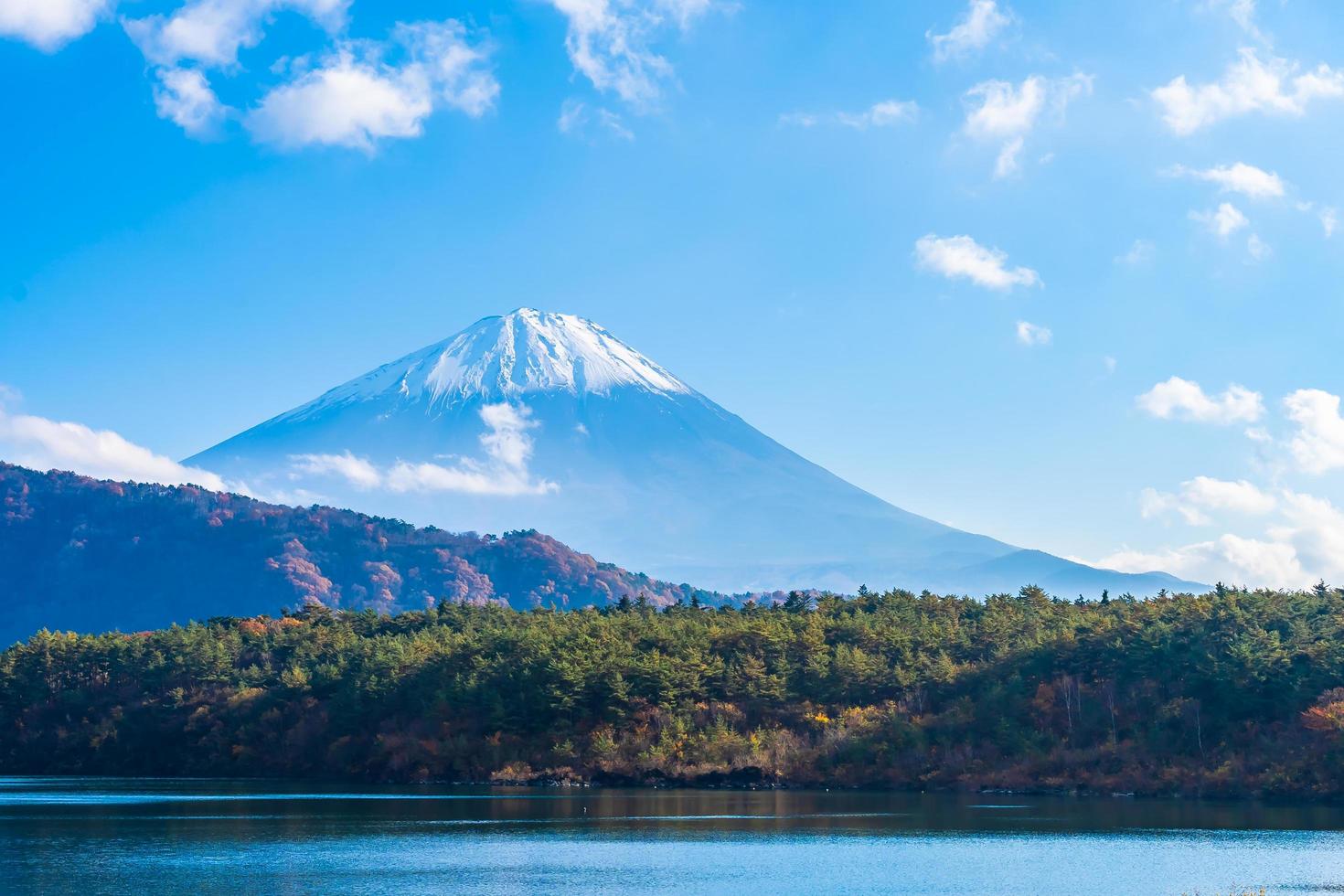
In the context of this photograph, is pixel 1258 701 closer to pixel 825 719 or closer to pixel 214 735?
pixel 825 719

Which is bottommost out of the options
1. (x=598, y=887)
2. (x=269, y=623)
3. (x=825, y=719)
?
(x=598, y=887)

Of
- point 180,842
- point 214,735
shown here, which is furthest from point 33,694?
point 180,842

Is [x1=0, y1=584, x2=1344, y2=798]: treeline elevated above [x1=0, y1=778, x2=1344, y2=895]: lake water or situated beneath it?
elevated above

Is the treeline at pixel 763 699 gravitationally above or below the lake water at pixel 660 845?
above

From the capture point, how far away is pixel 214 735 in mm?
83250

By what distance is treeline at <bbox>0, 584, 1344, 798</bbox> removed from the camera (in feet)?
210

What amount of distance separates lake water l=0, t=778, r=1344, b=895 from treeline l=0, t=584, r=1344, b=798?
14.9 feet

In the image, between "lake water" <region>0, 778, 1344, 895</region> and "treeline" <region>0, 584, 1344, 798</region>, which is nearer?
"lake water" <region>0, 778, 1344, 895</region>

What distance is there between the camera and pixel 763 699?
73.6 metres

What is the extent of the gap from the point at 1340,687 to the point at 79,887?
→ 48791mm

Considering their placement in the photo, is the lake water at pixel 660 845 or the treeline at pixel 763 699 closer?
the lake water at pixel 660 845

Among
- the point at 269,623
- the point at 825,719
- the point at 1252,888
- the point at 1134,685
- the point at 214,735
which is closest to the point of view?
the point at 1252,888

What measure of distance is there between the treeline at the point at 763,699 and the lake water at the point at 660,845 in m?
4.54

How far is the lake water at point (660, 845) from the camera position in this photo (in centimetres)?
3816
